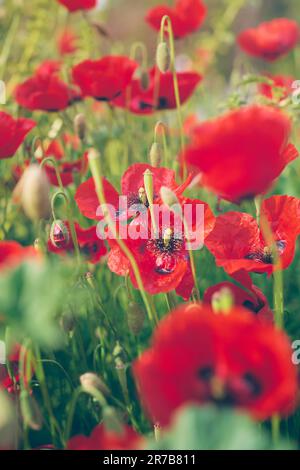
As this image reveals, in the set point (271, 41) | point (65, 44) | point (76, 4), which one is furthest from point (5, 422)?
point (65, 44)

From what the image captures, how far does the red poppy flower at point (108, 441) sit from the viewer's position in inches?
25.1

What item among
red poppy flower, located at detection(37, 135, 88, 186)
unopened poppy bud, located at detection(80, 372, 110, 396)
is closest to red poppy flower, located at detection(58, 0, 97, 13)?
red poppy flower, located at detection(37, 135, 88, 186)

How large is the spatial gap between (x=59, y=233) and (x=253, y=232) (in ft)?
0.89

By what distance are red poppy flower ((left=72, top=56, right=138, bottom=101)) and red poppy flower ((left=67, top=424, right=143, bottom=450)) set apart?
765mm

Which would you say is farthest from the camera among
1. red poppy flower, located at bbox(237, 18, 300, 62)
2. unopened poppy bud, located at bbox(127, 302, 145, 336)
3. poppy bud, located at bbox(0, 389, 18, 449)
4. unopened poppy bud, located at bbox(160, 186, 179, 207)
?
red poppy flower, located at bbox(237, 18, 300, 62)

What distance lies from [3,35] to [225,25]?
29.1 inches

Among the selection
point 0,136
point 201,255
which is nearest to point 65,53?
point 201,255

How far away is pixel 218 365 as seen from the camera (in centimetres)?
54

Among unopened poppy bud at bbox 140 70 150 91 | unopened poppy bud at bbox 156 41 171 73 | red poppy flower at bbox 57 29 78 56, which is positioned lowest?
unopened poppy bud at bbox 156 41 171 73

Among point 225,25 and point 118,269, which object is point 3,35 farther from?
point 118,269

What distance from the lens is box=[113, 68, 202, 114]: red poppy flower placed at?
1.35 m

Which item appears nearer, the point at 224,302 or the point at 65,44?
the point at 224,302

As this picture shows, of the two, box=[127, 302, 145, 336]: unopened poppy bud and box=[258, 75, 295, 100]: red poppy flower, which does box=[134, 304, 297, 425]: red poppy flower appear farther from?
box=[258, 75, 295, 100]: red poppy flower

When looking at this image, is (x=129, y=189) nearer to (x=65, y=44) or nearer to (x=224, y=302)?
(x=224, y=302)
